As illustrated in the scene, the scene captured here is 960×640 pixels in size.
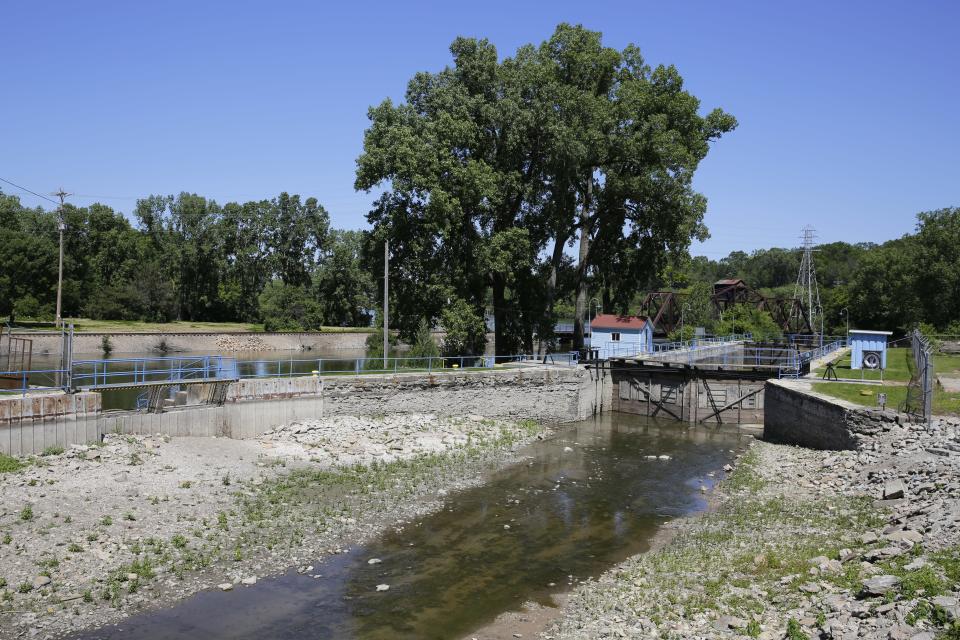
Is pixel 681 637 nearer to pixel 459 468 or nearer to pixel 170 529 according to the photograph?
pixel 170 529

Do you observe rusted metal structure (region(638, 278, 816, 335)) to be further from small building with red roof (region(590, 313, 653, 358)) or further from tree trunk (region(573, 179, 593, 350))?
tree trunk (region(573, 179, 593, 350))

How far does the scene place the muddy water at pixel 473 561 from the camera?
1223cm

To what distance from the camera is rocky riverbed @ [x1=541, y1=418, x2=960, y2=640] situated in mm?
9966

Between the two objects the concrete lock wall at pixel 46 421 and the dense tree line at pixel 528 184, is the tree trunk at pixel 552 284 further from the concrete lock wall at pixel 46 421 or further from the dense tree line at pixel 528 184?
the concrete lock wall at pixel 46 421

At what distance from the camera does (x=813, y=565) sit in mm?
12516

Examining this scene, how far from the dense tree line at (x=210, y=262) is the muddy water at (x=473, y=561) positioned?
60.9m

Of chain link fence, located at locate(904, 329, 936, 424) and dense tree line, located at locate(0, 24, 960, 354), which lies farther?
dense tree line, located at locate(0, 24, 960, 354)

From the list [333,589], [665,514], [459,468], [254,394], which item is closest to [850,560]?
[665,514]

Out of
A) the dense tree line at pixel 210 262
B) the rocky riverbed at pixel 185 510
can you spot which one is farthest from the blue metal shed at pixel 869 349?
the dense tree line at pixel 210 262

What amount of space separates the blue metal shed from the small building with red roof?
12.4 meters

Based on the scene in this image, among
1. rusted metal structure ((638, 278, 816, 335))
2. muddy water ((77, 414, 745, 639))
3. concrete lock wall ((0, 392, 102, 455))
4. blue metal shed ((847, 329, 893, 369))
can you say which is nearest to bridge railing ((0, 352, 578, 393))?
concrete lock wall ((0, 392, 102, 455))

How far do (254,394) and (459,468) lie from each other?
8229 millimetres

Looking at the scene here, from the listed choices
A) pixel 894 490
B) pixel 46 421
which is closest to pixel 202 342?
pixel 46 421

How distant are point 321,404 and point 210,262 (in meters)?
69.4
